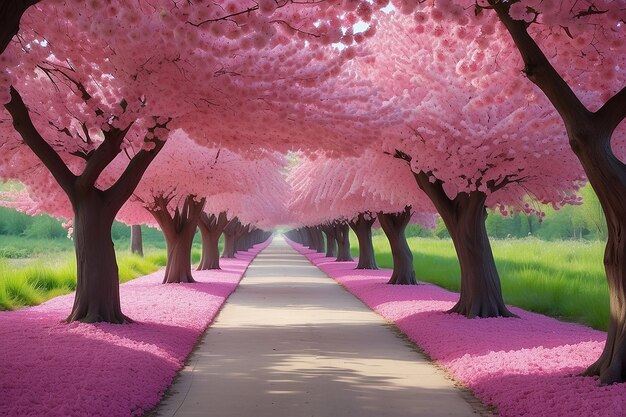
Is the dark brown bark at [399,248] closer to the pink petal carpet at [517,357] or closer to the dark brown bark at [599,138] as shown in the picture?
the pink petal carpet at [517,357]

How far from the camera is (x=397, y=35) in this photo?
16.3 m

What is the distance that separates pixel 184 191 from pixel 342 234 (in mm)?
26140

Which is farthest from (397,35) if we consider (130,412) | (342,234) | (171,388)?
(342,234)

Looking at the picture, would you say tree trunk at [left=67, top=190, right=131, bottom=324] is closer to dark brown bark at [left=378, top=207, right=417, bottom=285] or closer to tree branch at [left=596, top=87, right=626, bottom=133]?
tree branch at [left=596, top=87, right=626, bottom=133]

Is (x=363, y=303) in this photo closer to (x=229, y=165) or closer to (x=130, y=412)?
(x=229, y=165)

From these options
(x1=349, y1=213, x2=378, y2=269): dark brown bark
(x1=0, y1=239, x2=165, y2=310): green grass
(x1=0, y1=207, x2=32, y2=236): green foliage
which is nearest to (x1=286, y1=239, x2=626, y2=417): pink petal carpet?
(x1=0, y1=239, x2=165, y2=310): green grass

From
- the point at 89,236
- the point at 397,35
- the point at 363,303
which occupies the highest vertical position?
the point at 397,35

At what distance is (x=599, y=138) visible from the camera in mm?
7836

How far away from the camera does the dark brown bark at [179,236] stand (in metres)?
26.4

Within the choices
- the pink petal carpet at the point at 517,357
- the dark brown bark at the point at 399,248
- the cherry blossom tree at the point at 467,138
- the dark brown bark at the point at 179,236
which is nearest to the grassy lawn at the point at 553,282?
the pink petal carpet at the point at 517,357

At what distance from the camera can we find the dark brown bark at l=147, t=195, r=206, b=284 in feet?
86.5

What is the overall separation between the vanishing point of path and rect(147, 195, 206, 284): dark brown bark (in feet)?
32.4

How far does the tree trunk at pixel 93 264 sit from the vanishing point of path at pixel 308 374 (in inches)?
85.2

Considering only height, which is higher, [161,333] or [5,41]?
[5,41]
